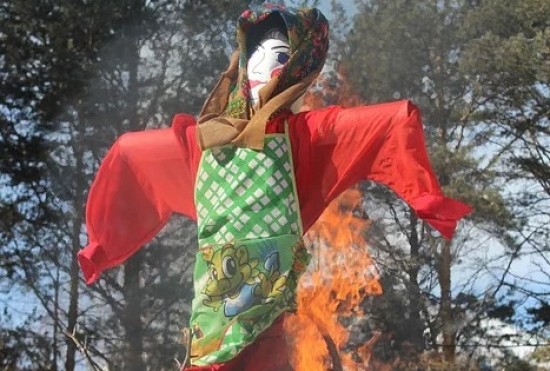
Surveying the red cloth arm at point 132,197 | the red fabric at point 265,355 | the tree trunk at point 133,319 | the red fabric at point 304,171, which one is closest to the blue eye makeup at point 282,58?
the red fabric at point 304,171

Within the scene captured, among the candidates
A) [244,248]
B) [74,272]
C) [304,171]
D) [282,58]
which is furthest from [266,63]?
[74,272]

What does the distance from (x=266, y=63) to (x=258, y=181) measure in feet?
1.24

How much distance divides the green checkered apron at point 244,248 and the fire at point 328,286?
0.33 metres

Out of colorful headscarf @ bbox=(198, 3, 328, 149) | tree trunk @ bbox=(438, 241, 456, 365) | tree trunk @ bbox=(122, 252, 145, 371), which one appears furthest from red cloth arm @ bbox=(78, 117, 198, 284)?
tree trunk @ bbox=(438, 241, 456, 365)

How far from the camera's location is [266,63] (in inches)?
114

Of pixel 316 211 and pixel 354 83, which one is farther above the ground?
pixel 354 83

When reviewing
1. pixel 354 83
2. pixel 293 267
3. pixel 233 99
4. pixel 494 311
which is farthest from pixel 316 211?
pixel 494 311

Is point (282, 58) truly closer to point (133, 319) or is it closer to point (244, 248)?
point (244, 248)

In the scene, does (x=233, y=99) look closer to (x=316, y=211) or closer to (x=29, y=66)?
(x=316, y=211)

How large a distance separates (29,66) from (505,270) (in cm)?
532

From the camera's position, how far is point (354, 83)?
9297 mm

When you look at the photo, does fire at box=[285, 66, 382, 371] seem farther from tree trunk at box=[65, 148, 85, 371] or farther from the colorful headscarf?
tree trunk at box=[65, 148, 85, 371]

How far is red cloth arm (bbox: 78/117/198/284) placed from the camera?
3.06m

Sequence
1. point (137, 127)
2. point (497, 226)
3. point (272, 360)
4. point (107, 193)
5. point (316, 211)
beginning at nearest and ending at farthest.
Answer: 1. point (272, 360)
2. point (316, 211)
3. point (107, 193)
4. point (137, 127)
5. point (497, 226)
